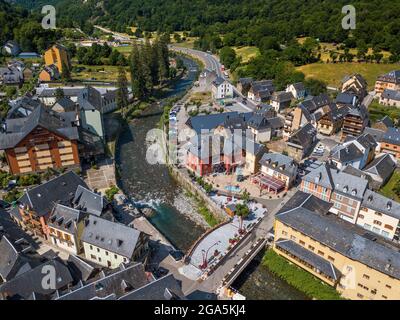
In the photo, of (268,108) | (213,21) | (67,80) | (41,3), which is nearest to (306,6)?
(213,21)

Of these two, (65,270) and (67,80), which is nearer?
(65,270)

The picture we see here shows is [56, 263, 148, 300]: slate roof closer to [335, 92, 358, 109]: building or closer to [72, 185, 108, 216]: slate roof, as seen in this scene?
[72, 185, 108, 216]: slate roof

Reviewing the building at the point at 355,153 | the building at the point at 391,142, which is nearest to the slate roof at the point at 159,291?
the building at the point at 355,153

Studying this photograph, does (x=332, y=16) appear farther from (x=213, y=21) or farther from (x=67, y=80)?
(x=67, y=80)

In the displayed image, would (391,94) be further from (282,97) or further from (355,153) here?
(355,153)

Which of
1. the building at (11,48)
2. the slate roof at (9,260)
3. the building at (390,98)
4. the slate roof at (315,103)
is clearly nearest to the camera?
the slate roof at (9,260)

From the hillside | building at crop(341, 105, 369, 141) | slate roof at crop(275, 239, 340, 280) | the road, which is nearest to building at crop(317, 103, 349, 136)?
building at crop(341, 105, 369, 141)

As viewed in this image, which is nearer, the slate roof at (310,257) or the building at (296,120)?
the slate roof at (310,257)

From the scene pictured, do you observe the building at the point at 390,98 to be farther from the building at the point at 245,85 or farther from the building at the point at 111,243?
the building at the point at 111,243
